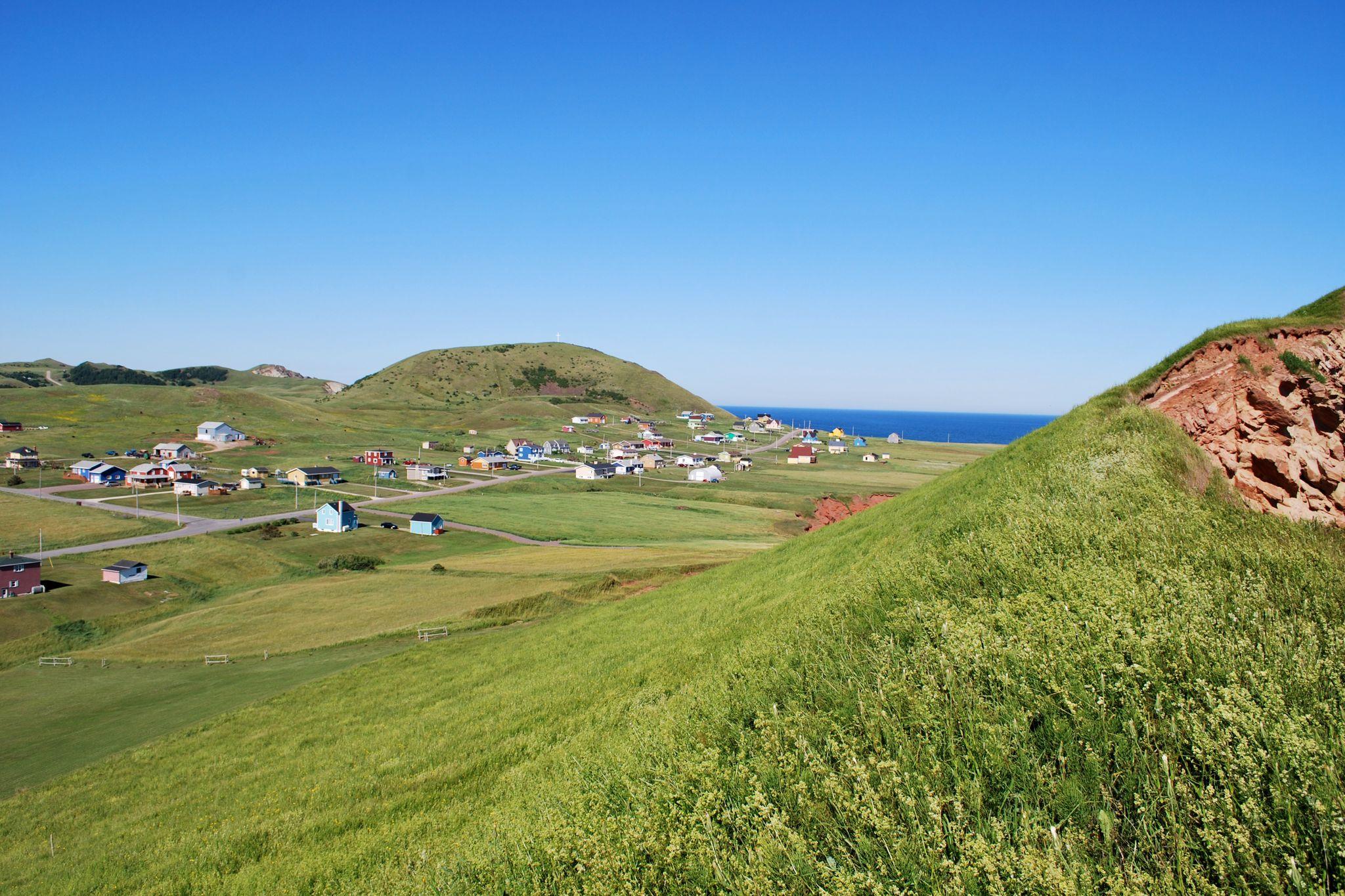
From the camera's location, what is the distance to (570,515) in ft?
272

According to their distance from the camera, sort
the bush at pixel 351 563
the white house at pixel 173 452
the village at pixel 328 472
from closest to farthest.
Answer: the bush at pixel 351 563 → the village at pixel 328 472 → the white house at pixel 173 452

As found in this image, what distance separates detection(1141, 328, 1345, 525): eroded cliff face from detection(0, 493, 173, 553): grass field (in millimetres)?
86993

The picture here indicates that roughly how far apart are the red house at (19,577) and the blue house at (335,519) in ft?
79.2

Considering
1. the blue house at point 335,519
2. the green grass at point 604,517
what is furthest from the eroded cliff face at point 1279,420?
the blue house at point 335,519

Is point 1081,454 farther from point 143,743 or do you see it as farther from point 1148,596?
point 143,743

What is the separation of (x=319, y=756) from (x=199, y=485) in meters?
95.3

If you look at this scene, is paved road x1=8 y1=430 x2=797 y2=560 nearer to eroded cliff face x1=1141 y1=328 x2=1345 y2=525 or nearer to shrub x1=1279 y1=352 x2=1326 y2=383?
eroded cliff face x1=1141 y1=328 x2=1345 y2=525

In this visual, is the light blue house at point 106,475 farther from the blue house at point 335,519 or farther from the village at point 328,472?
the blue house at point 335,519

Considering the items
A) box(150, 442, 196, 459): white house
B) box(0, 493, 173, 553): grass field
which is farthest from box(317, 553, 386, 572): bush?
box(150, 442, 196, 459): white house

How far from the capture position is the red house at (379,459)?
120 meters

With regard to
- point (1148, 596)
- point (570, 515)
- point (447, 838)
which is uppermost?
point (1148, 596)

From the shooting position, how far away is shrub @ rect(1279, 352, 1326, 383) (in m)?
13.2

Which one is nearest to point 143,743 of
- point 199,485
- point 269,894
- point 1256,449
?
point 269,894

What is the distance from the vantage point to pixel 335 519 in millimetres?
72375
